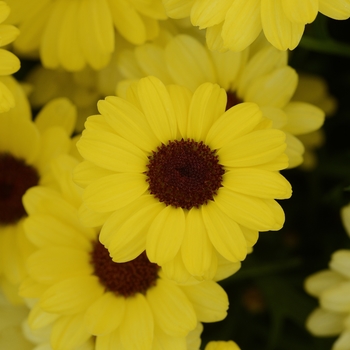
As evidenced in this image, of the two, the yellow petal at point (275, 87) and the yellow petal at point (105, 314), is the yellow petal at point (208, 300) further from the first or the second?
the yellow petal at point (275, 87)

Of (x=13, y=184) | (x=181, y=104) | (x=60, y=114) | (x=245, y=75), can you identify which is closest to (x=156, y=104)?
(x=181, y=104)

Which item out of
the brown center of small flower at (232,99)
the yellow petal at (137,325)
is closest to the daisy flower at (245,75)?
the brown center of small flower at (232,99)

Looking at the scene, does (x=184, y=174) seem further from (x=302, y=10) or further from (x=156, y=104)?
(x=302, y=10)

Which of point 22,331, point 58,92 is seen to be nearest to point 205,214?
point 22,331

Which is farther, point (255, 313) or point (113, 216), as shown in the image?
point (255, 313)

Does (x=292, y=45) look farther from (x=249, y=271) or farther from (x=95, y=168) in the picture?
(x=249, y=271)

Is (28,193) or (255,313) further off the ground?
(28,193)

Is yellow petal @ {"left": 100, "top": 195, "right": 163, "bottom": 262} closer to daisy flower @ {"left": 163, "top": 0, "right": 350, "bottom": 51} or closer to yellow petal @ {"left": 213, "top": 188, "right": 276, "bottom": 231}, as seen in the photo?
yellow petal @ {"left": 213, "top": 188, "right": 276, "bottom": 231}
